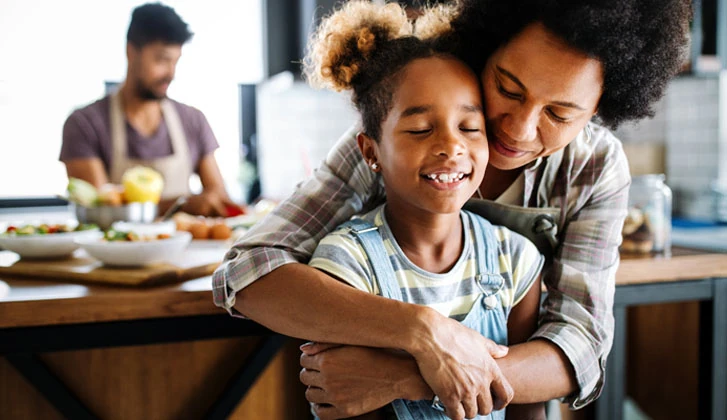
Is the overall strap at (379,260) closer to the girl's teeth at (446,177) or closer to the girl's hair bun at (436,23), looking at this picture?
the girl's teeth at (446,177)

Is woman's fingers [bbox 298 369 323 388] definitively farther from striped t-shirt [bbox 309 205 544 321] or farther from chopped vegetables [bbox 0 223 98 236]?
chopped vegetables [bbox 0 223 98 236]

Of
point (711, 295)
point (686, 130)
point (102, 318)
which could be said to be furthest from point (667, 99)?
point (102, 318)

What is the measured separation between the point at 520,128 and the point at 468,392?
18.1 inches

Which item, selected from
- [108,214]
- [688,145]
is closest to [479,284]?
[108,214]

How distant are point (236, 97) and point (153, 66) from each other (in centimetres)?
140

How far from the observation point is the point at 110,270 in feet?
4.75

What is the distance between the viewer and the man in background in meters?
3.02

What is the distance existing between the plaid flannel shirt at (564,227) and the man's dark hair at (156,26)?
1.96 metres

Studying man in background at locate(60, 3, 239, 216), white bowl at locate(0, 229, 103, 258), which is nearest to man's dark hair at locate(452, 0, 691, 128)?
white bowl at locate(0, 229, 103, 258)

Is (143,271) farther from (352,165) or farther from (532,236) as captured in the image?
(532,236)

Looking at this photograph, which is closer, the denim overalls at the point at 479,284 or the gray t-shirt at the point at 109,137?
the denim overalls at the point at 479,284

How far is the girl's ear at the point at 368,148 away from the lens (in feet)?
4.13

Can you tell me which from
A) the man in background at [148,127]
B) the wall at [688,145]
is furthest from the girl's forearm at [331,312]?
the wall at [688,145]

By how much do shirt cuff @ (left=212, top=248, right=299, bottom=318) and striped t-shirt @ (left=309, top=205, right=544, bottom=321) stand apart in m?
0.07
